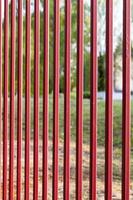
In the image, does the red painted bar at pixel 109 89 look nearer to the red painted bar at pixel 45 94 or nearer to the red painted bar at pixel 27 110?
the red painted bar at pixel 45 94

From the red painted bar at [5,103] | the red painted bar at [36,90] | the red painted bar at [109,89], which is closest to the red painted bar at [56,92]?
the red painted bar at [36,90]

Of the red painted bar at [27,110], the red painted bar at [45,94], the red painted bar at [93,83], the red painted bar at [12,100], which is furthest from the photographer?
the red painted bar at [12,100]

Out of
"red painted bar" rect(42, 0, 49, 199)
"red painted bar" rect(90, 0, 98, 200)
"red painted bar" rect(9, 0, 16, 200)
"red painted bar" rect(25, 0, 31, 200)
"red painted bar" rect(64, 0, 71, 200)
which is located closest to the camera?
"red painted bar" rect(90, 0, 98, 200)

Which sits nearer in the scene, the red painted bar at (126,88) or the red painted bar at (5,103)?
the red painted bar at (126,88)

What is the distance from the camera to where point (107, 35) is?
68.8 inches

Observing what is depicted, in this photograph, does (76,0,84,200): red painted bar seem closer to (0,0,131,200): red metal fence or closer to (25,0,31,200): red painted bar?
(0,0,131,200): red metal fence

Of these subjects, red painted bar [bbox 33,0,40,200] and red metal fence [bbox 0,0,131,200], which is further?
red painted bar [bbox 33,0,40,200]

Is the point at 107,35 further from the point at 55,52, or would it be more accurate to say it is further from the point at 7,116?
the point at 7,116

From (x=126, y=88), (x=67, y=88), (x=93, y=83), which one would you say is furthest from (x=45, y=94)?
(x=126, y=88)

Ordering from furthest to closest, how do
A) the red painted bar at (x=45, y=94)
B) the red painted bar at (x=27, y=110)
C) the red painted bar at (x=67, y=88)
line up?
the red painted bar at (x=27, y=110)
the red painted bar at (x=45, y=94)
the red painted bar at (x=67, y=88)

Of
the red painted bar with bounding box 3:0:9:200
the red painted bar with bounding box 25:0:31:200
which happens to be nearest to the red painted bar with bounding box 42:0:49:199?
the red painted bar with bounding box 25:0:31:200

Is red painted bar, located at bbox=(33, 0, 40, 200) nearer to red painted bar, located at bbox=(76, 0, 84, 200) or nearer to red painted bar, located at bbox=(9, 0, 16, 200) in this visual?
red painted bar, located at bbox=(9, 0, 16, 200)

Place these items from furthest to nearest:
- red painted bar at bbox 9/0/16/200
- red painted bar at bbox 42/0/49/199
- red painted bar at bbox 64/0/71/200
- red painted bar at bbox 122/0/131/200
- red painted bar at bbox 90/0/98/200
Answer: red painted bar at bbox 9/0/16/200
red painted bar at bbox 42/0/49/199
red painted bar at bbox 64/0/71/200
red painted bar at bbox 90/0/98/200
red painted bar at bbox 122/0/131/200

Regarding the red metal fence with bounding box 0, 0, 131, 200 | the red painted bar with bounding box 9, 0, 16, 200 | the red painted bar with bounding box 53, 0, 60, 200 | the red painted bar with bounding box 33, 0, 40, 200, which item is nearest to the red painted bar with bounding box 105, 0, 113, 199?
the red metal fence with bounding box 0, 0, 131, 200
